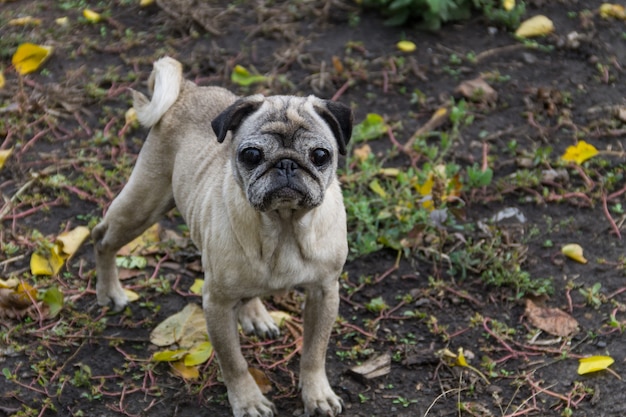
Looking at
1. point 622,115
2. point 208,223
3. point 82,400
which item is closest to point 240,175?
point 208,223

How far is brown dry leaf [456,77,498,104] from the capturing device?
7965 millimetres

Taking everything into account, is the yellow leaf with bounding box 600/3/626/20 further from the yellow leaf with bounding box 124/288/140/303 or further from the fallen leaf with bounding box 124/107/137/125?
the yellow leaf with bounding box 124/288/140/303

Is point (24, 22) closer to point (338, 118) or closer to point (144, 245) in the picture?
point (144, 245)

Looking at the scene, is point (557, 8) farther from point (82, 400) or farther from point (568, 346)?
point (82, 400)

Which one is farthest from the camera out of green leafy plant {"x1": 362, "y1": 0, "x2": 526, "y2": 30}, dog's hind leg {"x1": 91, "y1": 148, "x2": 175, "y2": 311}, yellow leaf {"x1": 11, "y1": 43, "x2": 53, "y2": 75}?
green leafy plant {"x1": 362, "y1": 0, "x2": 526, "y2": 30}

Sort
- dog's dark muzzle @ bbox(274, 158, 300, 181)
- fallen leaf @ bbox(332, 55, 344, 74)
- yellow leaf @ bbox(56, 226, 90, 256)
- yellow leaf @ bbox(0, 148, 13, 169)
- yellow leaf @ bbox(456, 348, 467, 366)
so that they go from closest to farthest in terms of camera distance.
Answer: dog's dark muzzle @ bbox(274, 158, 300, 181), yellow leaf @ bbox(456, 348, 467, 366), yellow leaf @ bbox(56, 226, 90, 256), yellow leaf @ bbox(0, 148, 13, 169), fallen leaf @ bbox(332, 55, 344, 74)

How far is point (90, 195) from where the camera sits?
7.19 metres

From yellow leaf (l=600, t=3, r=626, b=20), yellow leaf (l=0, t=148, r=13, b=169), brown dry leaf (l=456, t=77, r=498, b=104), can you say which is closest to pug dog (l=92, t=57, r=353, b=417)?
yellow leaf (l=0, t=148, r=13, b=169)

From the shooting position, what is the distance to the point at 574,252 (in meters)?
6.28

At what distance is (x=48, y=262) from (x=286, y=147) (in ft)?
8.99

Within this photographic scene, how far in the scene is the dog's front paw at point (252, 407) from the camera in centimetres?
523

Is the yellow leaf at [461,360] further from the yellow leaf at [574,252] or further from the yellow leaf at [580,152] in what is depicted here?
the yellow leaf at [580,152]

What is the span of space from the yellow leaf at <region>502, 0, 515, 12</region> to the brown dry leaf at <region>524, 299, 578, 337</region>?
152 inches

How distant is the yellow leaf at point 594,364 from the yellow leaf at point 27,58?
574 cm
